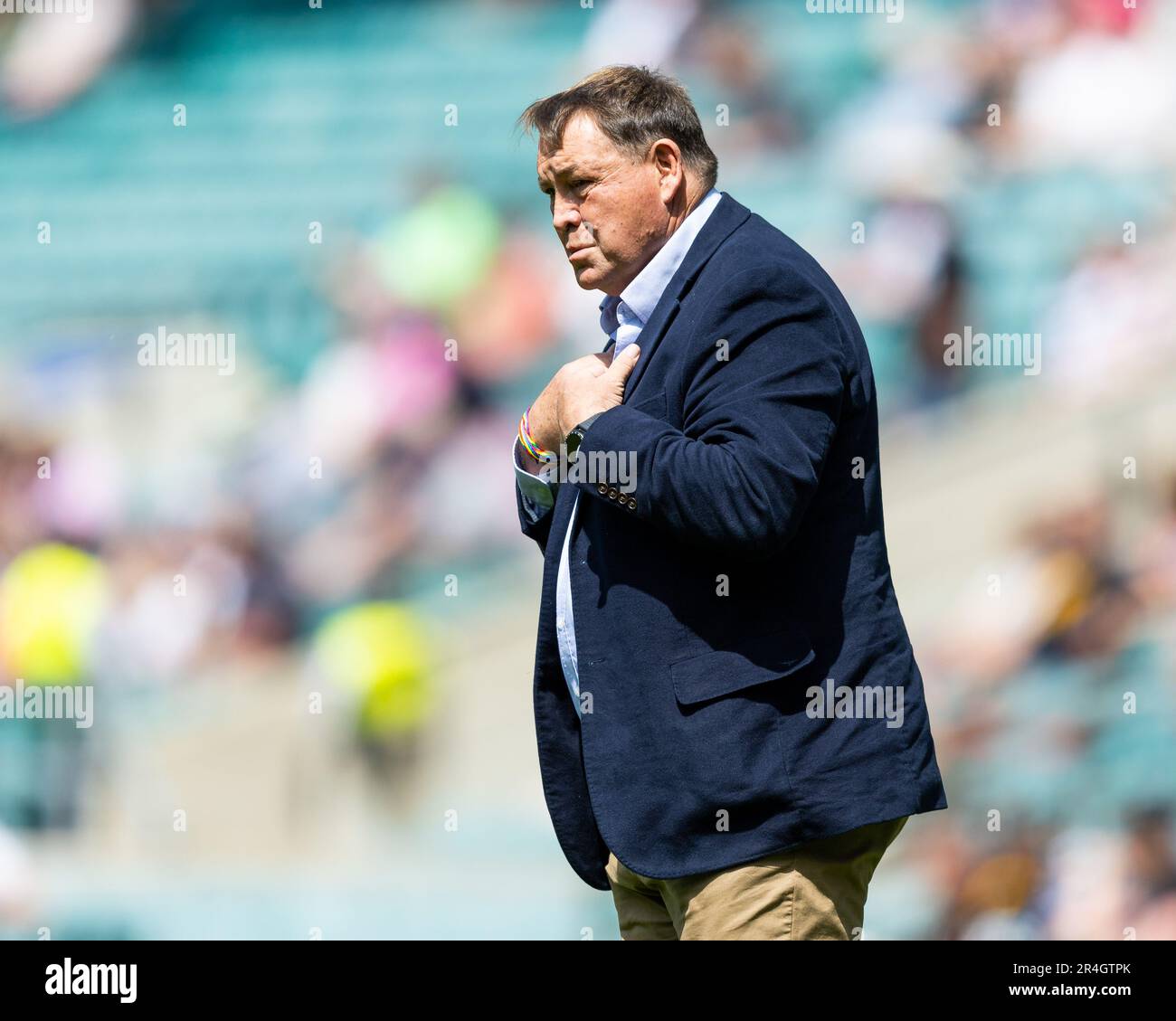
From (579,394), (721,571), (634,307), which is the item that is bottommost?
(721,571)

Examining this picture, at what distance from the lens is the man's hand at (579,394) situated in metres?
1.93

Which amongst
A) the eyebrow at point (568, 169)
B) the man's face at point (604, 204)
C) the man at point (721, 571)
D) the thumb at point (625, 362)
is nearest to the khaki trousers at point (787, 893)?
the man at point (721, 571)

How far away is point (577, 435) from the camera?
1.90m

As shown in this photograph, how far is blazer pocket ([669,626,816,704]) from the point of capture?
184 centimetres

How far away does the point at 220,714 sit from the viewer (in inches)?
168

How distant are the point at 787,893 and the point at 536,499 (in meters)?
0.67

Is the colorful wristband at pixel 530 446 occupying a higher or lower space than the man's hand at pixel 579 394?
lower

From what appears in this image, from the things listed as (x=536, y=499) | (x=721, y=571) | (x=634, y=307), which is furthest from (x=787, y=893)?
(x=634, y=307)

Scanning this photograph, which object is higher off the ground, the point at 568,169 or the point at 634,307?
the point at 568,169

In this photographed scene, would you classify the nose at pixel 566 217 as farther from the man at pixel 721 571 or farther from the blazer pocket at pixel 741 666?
the blazer pocket at pixel 741 666

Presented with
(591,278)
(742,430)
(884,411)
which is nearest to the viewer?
(742,430)

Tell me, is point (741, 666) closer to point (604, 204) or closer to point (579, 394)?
point (579, 394)
